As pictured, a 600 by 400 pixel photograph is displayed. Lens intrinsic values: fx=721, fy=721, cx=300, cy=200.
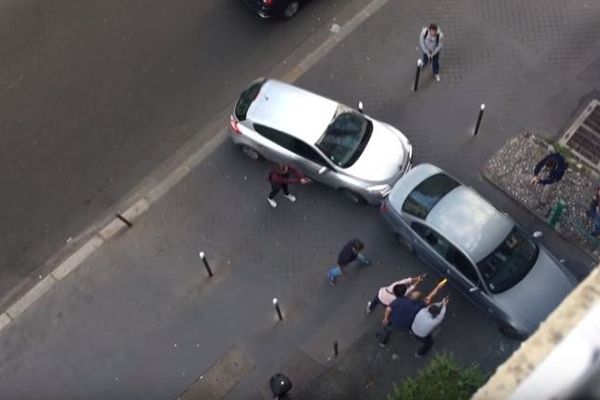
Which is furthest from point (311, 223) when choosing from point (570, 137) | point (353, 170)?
point (570, 137)

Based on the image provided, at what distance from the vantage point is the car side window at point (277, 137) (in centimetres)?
1337

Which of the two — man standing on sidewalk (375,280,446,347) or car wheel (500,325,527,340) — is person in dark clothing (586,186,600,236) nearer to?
car wheel (500,325,527,340)

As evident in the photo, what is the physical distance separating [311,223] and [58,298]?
490cm

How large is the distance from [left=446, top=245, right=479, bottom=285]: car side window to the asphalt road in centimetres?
574

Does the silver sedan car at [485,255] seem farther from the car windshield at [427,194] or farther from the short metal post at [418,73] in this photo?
the short metal post at [418,73]

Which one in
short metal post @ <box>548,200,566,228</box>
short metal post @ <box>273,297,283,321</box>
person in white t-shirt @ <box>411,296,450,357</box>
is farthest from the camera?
short metal post @ <box>548,200,566,228</box>

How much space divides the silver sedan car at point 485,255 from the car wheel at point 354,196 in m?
1.11

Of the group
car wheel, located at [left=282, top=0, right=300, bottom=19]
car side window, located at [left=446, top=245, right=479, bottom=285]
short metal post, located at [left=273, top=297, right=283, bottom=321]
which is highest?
car wheel, located at [left=282, top=0, right=300, bottom=19]

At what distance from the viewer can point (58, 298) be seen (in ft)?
43.7

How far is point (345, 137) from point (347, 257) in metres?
2.34

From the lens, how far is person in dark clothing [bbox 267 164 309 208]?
13.0 metres

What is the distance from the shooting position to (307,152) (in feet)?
43.8

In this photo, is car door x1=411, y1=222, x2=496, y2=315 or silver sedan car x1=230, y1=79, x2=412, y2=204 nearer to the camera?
car door x1=411, y1=222, x2=496, y2=315

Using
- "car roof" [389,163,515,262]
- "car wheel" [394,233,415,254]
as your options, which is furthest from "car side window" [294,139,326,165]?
"car roof" [389,163,515,262]
